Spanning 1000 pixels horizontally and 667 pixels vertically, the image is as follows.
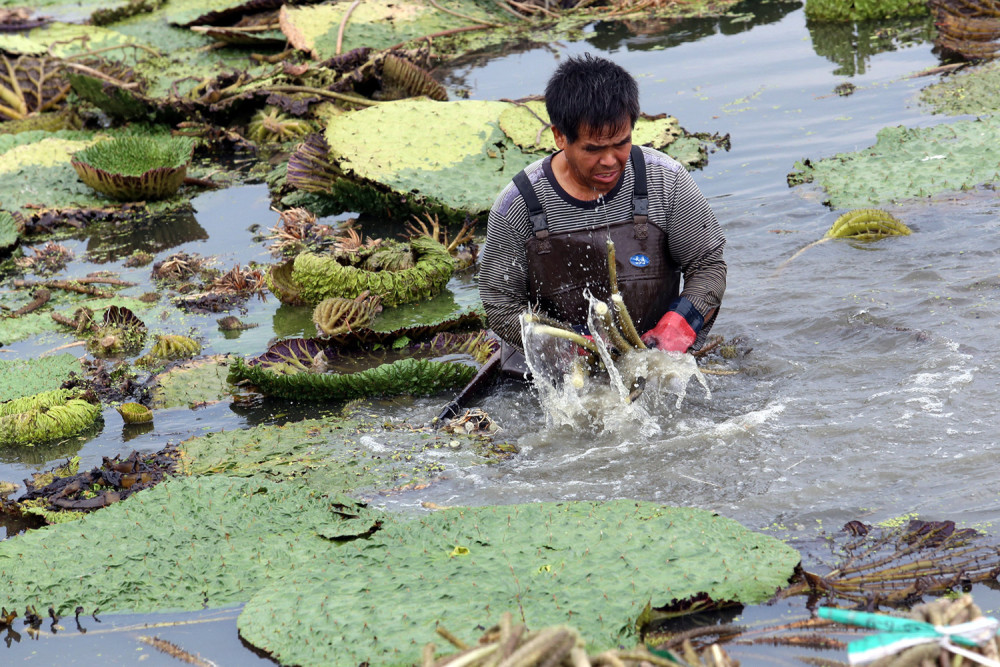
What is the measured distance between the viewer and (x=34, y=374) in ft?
16.9

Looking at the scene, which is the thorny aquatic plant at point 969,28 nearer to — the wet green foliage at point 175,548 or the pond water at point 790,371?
the pond water at point 790,371

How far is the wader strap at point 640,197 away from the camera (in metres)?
4.10

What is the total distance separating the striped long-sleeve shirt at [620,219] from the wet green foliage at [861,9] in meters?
6.65

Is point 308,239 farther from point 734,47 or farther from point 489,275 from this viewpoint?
point 734,47

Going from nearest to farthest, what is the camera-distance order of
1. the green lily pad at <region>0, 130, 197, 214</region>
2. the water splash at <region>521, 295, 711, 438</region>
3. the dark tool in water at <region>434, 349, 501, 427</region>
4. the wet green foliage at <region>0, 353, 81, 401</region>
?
1. the water splash at <region>521, 295, 711, 438</region>
2. the dark tool in water at <region>434, 349, 501, 427</region>
3. the wet green foliage at <region>0, 353, 81, 401</region>
4. the green lily pad at <region>0, 130, 197, 214</region>

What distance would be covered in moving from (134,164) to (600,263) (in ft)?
16.4

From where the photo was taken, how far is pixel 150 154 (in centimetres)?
780

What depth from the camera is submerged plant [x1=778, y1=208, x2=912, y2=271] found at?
19.0 feet

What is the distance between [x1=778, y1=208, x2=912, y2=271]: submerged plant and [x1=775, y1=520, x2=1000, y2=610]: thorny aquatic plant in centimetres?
294

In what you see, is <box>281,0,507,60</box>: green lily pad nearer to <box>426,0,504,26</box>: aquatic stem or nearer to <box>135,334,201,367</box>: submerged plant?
<box>426,0,504,26</box>: aquatic stem

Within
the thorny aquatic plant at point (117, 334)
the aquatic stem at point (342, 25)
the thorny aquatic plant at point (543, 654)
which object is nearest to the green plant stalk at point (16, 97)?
the aquatic stem at point (342, 25)

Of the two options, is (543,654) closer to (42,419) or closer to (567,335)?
(567,335)

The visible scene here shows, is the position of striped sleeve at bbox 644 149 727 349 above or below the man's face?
below

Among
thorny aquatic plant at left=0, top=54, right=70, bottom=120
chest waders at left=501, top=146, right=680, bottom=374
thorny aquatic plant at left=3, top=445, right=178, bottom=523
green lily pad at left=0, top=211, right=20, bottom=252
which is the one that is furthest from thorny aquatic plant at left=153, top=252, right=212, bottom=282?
thorny aquatic plant at left=0, top=54, right=70, bottom=120
